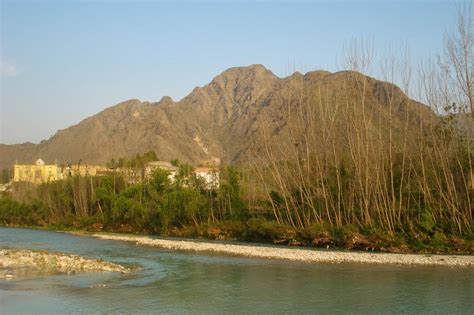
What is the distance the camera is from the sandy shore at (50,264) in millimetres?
23234

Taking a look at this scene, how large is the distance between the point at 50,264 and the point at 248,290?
10.8 metres

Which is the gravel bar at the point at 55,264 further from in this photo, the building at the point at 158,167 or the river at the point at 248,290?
the building at the point at 158,167

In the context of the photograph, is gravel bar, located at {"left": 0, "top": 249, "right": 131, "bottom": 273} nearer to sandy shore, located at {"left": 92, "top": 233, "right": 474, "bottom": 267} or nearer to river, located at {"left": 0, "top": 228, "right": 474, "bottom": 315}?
river, located at {"left": 0, "top": 228, "right": 474, "bottom": 315}

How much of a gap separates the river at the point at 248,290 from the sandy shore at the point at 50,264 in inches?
54.2

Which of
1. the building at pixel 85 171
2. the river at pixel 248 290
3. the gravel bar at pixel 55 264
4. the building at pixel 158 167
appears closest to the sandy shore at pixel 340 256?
the river at pixel 248 290

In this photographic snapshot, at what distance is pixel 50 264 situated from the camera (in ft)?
79.9

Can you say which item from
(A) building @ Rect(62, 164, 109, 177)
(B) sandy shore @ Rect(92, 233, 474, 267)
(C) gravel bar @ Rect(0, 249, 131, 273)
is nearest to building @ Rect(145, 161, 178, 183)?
(A) building @ Rect(62, 164, 109, 177)

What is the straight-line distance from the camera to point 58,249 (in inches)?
1325

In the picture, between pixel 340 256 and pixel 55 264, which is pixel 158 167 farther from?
pixel 340 256

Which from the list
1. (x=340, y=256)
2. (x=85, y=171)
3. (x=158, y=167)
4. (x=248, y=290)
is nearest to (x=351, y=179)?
Answer: (x=340, y=256)

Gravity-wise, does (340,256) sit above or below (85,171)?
below

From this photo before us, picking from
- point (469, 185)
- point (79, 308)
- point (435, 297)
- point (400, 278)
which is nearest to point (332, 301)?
point (435, 297)

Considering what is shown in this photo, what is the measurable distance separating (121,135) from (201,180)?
4746 inches

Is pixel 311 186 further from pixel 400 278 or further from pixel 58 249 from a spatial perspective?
pixel 58 249
